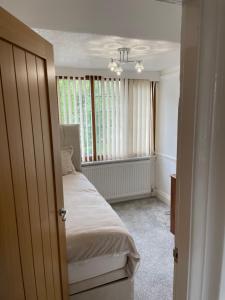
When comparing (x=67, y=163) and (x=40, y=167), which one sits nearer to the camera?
(x=40, y=167)

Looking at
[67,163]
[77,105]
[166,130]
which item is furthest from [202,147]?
[166,130]

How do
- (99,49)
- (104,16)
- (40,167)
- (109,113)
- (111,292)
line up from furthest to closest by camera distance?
(109,113) < (99,49) < (111,292) < (104,16) < (40,167)

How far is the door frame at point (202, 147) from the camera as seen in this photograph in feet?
1.90

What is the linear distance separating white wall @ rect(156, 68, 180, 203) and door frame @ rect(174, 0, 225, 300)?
2.87 m

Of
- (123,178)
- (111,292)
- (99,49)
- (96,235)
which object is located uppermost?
(99,49)

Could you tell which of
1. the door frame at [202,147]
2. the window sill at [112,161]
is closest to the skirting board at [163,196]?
the window sill at [112,161]

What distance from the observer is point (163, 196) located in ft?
13.1

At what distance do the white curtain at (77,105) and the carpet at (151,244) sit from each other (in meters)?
1.30

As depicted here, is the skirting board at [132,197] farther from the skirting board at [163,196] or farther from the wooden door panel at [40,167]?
the wooden door panel at [40,167]

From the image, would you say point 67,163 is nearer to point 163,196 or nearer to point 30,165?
point 163,196

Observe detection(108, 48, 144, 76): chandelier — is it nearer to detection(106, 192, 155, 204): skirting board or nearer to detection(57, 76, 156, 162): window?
detection(57, 76, 156, 162): window

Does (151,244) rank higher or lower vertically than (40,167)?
lower

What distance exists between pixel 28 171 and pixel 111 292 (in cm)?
131

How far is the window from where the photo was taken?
3.44 metres
